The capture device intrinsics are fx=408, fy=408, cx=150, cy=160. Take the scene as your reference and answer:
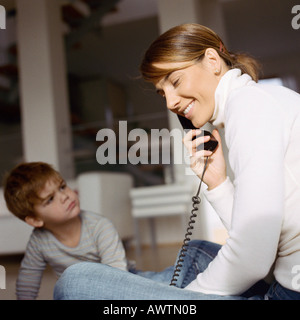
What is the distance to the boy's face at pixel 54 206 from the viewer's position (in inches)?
53.6

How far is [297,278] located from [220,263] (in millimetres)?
134

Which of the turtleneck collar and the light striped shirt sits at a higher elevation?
the turtleneck collar

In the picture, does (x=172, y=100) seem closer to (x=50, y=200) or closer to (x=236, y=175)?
(x=236, y=175)

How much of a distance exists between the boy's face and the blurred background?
1.47 ft

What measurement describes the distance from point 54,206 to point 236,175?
0.90 metres

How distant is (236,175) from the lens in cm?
61

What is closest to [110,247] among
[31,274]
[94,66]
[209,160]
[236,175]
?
[31,274]

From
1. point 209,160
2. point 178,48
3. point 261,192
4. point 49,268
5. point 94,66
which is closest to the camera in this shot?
point 261,192

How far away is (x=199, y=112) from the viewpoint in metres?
0.83

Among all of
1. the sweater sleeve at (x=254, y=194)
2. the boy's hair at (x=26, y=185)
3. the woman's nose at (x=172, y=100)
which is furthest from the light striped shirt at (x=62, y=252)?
the sweater sleeve at (x=254, y=194)

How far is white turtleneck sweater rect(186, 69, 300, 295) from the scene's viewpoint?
57 centimetres

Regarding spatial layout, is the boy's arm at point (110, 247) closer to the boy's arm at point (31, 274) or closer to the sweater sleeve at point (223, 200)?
the boy's arm at point (31, 274)

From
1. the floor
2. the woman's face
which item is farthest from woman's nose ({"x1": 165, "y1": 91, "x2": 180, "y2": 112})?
the floor

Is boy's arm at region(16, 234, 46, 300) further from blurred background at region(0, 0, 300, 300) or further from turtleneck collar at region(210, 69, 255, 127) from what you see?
turtleneck collar at region(210, 69, 255, 127)
